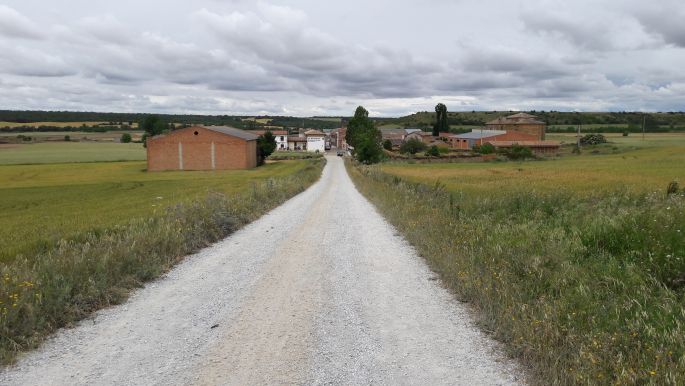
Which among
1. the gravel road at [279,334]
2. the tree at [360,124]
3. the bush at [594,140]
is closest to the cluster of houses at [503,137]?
the bush at [594,140]

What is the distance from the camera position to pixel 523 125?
136 meters

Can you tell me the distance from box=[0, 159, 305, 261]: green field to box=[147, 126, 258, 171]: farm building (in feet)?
16.4

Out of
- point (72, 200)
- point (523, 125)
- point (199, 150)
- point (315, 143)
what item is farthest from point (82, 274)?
point (315, 143)

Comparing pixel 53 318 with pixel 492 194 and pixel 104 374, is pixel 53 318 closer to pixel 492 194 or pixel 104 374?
pixel 104 374

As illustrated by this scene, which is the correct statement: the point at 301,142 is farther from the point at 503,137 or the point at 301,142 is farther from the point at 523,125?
the point at 503,137

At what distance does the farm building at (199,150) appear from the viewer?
79.1m

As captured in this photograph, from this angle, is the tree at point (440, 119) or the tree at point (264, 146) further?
the tree at point (440, 119)

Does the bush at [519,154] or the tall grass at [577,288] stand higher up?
the tall grass at [577,288]

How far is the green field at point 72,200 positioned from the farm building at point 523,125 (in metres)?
99.0

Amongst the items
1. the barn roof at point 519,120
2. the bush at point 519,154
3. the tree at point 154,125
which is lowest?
the bush at point 519,154

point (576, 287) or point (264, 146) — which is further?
point (264, 146)

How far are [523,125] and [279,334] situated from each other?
139m

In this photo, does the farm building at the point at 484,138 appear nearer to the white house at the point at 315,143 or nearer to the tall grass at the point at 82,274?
the white house at the point at 315,143

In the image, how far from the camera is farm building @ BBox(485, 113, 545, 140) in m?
133
